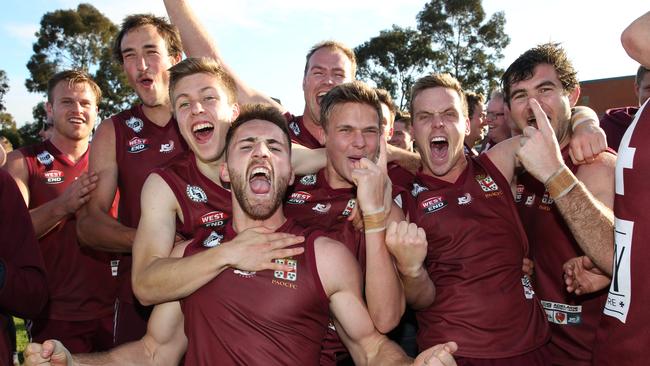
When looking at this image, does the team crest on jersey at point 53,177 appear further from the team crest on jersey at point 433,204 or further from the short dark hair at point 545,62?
the short dark hair at point 545,62

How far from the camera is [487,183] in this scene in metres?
3.95

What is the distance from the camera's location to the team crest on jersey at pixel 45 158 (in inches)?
216

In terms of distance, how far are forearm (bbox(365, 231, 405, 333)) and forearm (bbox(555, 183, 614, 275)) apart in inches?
41.5

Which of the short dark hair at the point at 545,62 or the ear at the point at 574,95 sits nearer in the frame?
the short dark hair at the point at 545,62

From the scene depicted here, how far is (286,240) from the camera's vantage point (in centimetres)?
309

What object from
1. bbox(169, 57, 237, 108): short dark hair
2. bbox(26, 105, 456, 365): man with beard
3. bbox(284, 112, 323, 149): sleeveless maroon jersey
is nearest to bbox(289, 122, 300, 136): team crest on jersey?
bbox(284, 112, 323, 149): sleeveless maroon jersey

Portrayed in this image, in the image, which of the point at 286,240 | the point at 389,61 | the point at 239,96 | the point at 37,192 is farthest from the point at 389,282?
the point at 389,61

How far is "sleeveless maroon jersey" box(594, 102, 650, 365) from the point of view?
242 centimetres

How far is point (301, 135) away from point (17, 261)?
2.85 meters

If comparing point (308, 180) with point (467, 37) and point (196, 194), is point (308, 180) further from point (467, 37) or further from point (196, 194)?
point (467, 37)

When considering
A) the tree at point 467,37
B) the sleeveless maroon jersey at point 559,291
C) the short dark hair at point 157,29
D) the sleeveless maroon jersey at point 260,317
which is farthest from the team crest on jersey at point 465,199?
the tree at point 467,37

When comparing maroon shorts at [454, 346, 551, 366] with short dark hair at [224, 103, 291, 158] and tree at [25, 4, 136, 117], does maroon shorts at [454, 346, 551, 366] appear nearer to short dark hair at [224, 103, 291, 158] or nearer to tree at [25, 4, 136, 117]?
short dark hair at [224, 103, 291, 158]

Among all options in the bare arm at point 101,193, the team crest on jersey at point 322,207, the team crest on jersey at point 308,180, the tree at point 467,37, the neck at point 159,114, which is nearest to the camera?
the team crest on jersey at point 322,207

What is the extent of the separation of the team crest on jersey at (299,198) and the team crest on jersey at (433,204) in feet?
2.72
